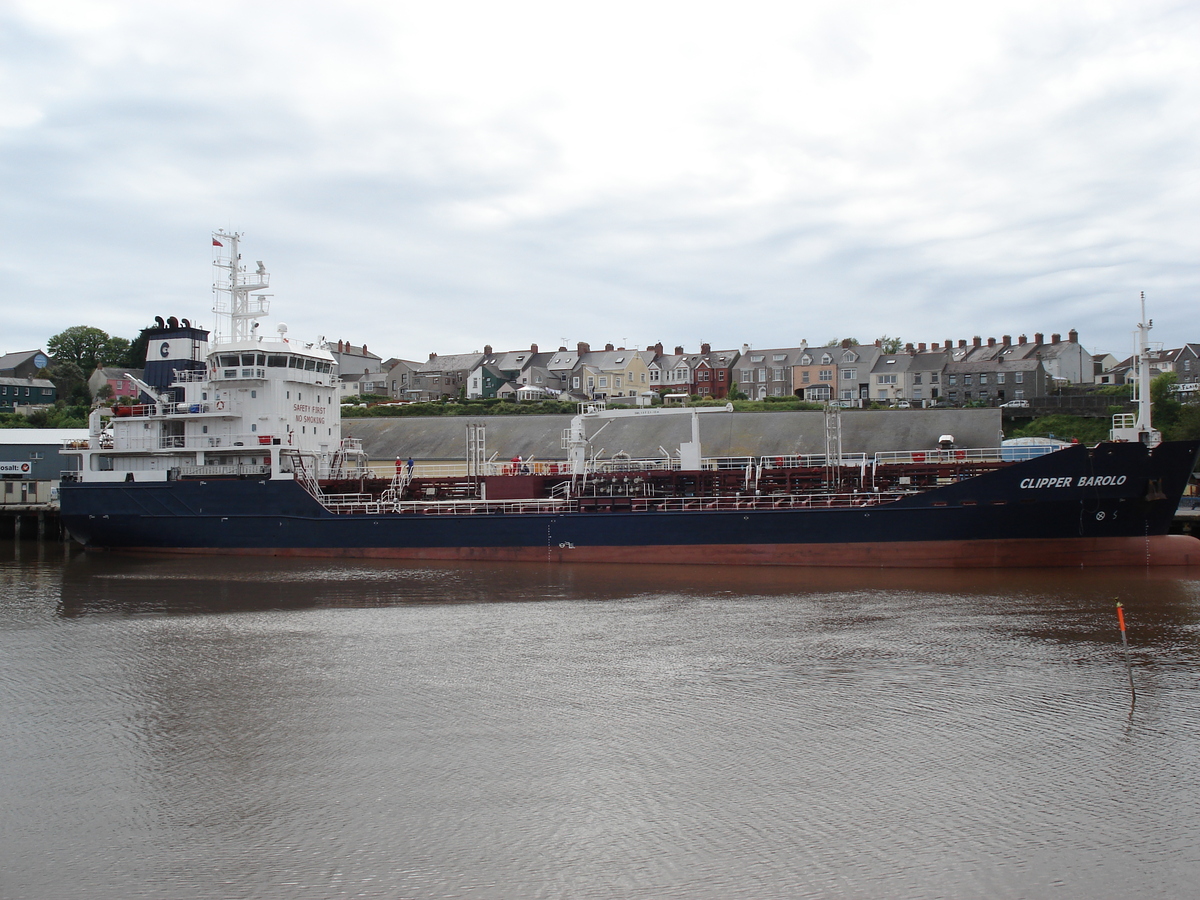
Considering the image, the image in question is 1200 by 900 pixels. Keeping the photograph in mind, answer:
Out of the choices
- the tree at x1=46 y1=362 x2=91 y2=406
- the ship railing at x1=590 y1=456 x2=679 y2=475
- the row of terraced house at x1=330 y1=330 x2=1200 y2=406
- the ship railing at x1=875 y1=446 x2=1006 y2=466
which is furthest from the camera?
the tree at x1=46 y1=362 x2=91 y2=406

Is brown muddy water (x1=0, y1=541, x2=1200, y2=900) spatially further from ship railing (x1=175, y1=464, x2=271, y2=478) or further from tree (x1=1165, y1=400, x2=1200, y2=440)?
tree (x1=1165, y1=400, x2=1200, y2=440)

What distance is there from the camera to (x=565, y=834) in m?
8.63

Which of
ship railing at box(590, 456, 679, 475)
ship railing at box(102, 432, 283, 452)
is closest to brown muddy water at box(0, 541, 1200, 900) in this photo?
ship railing at box(102, 432, 283, 452)

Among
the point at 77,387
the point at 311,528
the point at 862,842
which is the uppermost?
the point at 77,387

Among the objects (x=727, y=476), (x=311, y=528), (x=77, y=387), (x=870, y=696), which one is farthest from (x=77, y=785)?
(x=77, y=387)

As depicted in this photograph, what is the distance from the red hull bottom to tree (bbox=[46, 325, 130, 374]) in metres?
70.6

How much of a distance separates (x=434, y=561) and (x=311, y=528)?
445cm

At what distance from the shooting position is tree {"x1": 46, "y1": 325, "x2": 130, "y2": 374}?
272ft

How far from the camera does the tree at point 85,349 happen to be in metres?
83.0

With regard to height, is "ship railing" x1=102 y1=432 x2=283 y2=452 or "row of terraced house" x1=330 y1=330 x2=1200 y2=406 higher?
"row of terraced house" x1=330 y1=330 x2=1200 y2=406

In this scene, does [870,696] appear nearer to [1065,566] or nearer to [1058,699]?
[1058,699]

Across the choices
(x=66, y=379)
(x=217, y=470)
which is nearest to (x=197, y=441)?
(x=217, y=470)

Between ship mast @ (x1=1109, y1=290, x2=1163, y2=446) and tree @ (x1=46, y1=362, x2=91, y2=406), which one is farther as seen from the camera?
tree @ (x1=46, y1=362, x2=91, y2=406)

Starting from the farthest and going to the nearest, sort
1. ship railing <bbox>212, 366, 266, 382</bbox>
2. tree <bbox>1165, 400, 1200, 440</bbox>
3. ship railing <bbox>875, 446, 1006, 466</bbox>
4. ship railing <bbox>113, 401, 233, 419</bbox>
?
tree <bbox>1165, 400, 1200, 440</bbox>, ship railing <bbox>113, 401, 233, 419</bbox>, ship railing <bbox>212, 366, 266, 382</bbox>, ship railing <bbox>875, 446, 1006, 466</bbox>
